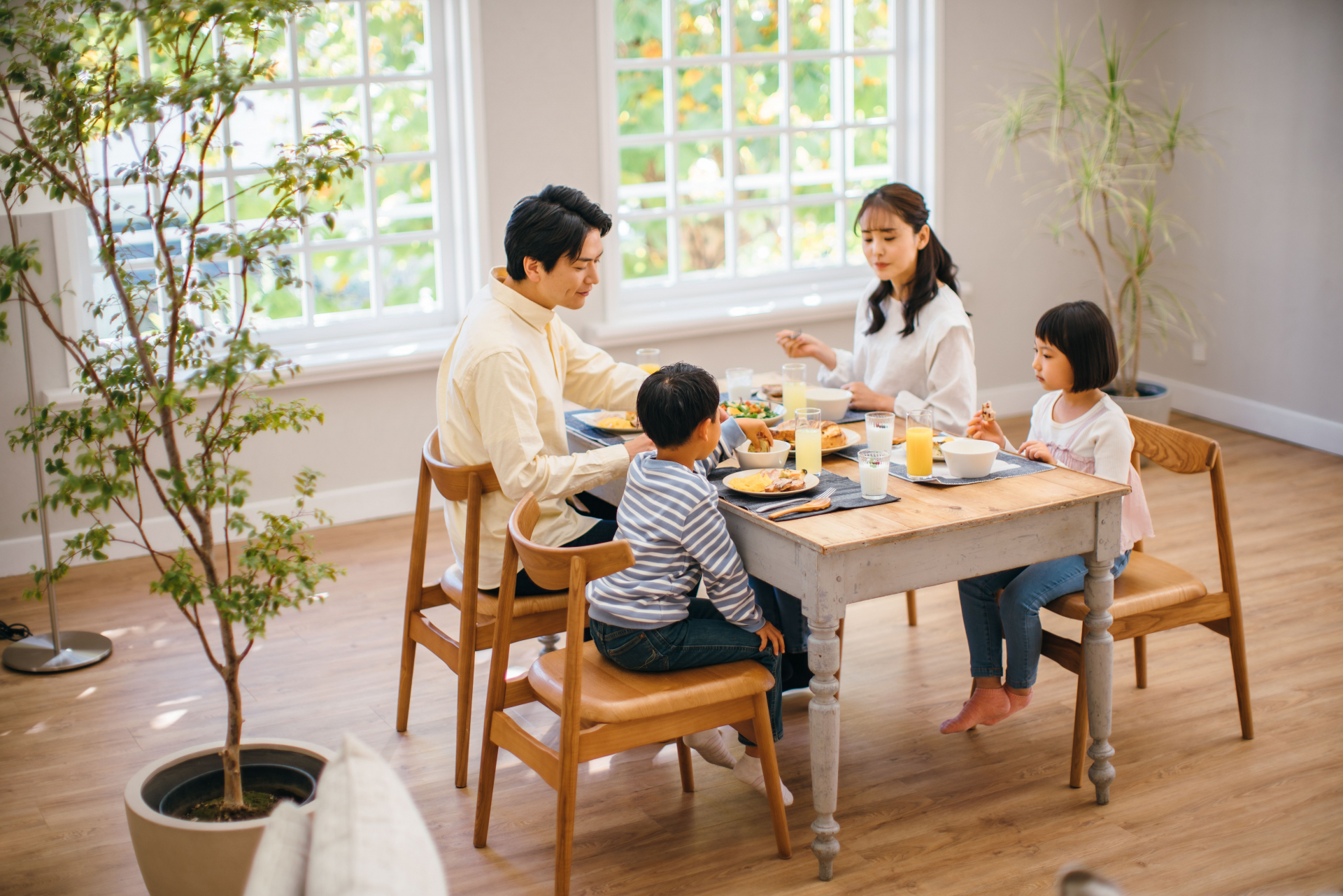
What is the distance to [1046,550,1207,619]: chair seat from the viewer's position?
2.58 m

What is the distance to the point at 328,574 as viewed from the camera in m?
2.06

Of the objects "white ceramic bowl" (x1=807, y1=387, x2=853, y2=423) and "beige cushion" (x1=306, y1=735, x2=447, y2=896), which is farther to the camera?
"white ceramic bowl" (x1=807, y1=387, x2=853, y2=423)

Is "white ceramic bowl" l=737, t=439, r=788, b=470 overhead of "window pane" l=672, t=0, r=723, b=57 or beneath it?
beneath

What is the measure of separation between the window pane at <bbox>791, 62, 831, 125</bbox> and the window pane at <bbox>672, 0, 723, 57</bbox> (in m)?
0.37

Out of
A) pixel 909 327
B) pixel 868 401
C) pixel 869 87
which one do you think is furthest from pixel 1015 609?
pixel 869 87

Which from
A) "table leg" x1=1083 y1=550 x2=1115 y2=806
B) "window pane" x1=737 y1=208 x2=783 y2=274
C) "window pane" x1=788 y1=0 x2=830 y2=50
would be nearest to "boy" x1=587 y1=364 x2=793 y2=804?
"table leg" x1=1083 y1=550 x2=1115 y2=806

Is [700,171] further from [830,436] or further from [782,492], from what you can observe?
[782,492]

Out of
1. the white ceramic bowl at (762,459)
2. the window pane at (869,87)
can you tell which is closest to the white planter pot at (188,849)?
the white ceramic bowl at (762,459)

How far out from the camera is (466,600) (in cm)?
264

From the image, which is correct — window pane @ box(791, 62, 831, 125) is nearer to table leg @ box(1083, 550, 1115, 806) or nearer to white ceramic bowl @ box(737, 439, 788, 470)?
white ceramic bowl @ box(737, 439, 788, 470)

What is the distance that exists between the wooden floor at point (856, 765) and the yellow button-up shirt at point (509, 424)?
0.58m

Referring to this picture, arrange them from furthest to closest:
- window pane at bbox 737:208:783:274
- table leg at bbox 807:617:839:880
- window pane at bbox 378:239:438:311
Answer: window pane at bbox 737:208:783:274, window pane at bbox 378:239:438:311, table leg at bbox 807:617:839:880

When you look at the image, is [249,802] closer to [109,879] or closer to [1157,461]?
[109,879]

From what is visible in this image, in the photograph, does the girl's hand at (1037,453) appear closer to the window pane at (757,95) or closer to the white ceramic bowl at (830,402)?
the white ceramic bowl at (830,402)
